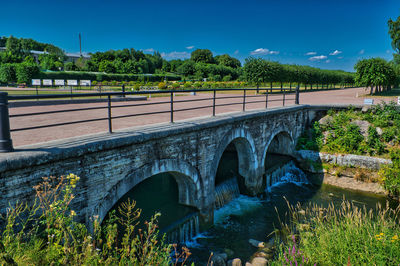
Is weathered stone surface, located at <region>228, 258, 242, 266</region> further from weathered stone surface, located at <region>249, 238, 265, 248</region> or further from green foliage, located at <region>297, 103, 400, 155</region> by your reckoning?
green foliage, located at <region>297, 103, 400, 155</region>

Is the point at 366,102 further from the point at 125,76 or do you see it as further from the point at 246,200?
the point at 125,76

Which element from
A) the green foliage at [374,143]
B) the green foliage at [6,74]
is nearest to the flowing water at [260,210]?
the green foliage at [374,143]

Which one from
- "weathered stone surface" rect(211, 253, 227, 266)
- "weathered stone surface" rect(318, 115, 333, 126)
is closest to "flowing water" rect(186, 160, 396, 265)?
"weathered stone surface" rect(211, 253, 227, 266)

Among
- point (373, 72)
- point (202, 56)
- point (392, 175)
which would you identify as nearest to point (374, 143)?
point (392, 175)

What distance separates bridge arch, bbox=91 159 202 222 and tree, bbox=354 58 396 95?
967 inches

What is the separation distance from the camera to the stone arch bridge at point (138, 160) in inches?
181

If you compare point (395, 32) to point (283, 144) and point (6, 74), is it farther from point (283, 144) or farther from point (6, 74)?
point (6, 74)

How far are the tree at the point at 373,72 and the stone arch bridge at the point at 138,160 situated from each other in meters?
19.9

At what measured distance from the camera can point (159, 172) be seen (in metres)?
7.20

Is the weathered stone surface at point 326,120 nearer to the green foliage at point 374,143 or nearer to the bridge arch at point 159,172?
the green foliage at point 374,143

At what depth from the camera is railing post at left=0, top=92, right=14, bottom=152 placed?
14.2 feet

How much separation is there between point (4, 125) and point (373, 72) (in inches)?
1185

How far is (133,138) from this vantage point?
248 inches

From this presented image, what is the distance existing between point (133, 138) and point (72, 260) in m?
2.80
